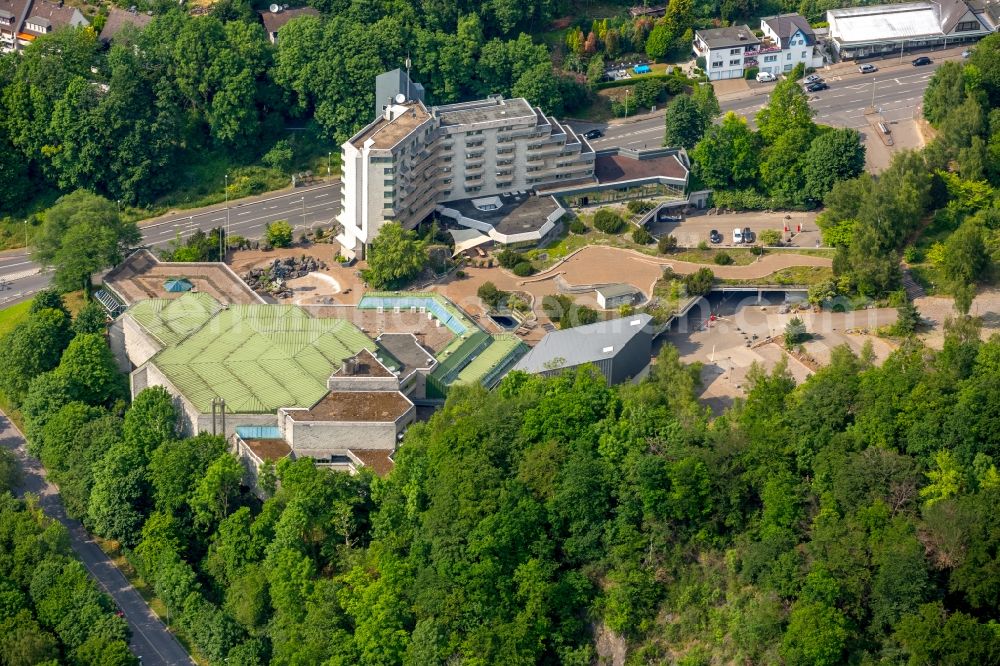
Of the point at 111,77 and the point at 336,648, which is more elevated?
the point at 111,77

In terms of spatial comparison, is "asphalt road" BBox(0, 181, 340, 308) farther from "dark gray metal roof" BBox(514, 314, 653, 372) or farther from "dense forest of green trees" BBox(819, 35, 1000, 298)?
"dense forest of green trees" BBox(819, 35, 1000, 298)

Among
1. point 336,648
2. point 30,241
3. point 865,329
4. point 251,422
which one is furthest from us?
point 30,241

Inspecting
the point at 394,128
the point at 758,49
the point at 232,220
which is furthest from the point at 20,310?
the point at 758,49

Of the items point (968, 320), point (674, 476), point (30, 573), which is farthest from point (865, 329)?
point (30, 573)

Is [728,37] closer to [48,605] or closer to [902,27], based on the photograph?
[902,27]

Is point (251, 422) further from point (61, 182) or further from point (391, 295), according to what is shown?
point (61, 182)

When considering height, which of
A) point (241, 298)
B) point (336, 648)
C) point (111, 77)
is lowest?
point (336, 648)

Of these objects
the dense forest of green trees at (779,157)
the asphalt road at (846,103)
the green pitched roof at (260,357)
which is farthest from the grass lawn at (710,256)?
the green pitched roof at (260,357)
